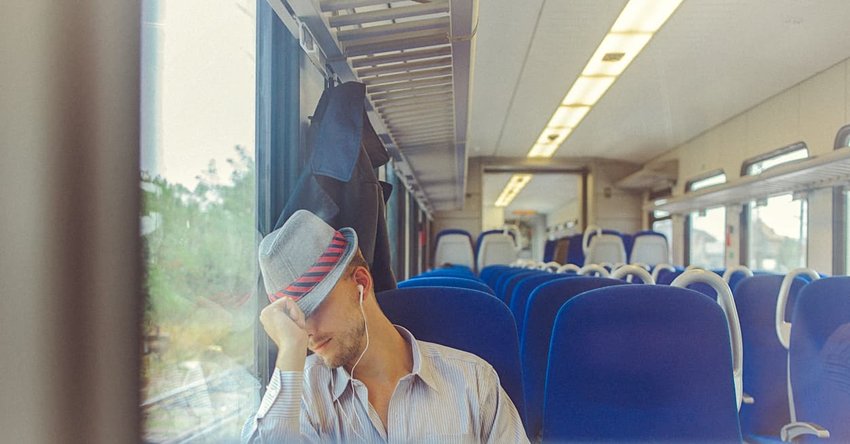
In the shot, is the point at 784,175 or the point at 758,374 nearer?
the point at 784,175

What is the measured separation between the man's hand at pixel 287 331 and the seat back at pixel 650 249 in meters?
6.33

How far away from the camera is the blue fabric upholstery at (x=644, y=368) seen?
106 cm

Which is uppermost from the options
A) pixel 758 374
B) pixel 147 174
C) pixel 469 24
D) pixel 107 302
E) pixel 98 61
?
pixel 469 24

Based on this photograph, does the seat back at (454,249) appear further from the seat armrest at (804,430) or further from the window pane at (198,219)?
the window pane at (198,219)

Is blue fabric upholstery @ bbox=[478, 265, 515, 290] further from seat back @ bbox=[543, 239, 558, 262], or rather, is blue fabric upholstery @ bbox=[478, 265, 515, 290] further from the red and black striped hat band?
seat back @ bbox=[543, 239, 558, 262]

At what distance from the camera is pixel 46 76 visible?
0.50m

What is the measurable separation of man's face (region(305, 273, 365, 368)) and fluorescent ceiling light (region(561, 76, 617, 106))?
2003 millimetres

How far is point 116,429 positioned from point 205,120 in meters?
0.37

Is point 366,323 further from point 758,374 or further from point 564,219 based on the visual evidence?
point 564,219

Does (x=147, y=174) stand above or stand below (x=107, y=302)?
above

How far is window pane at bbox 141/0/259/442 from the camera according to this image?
1.92 feet

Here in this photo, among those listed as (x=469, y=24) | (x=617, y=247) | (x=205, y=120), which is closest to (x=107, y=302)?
(x=205, y=120)

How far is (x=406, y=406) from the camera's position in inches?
37.6

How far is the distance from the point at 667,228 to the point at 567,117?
196 inches
